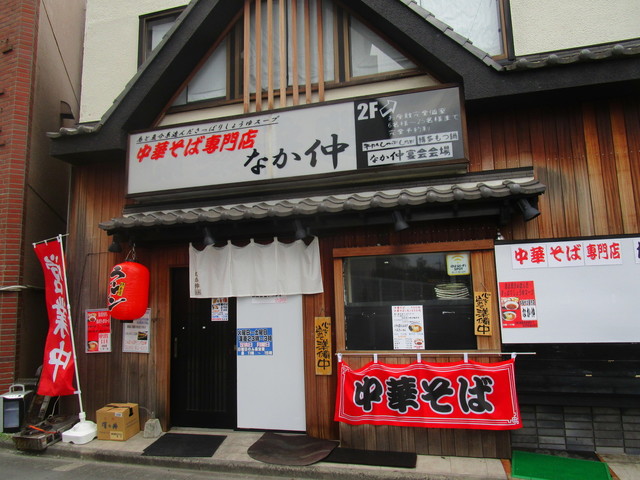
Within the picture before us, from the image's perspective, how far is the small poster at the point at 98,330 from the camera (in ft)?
25.7

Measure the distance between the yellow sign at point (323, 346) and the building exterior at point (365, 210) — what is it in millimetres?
32

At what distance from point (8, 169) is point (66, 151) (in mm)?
1610

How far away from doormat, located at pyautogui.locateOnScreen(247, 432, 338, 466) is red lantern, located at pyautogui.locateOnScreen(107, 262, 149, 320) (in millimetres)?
3033

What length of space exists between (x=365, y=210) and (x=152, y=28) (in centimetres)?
706

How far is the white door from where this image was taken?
22.8 feet

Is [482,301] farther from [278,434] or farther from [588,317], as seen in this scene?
[278,434]

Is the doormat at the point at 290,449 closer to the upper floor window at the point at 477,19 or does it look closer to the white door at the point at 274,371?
the white door at the point at 274,371

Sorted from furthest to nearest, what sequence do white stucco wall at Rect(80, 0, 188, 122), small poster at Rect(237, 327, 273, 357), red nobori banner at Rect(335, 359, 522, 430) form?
white stucco wall at Rect(80, 0, 188, 122) → small poster at Rect(237, 327, 273, 357) → red nobori banner at Rect(335, 359, 522, 430)

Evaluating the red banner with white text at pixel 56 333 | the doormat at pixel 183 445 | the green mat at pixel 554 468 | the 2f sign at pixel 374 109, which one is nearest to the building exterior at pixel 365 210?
the 2f sign at pixel 374 109

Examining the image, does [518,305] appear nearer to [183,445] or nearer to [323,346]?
[323,346]

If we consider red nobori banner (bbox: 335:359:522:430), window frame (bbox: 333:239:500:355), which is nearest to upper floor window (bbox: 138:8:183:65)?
window frame (bbox: 333:239:500:355)

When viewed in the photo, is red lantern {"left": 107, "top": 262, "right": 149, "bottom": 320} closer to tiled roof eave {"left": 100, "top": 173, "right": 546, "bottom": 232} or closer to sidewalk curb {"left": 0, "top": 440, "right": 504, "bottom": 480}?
tiled roof eave {"left": 100, "top": 173, "right": 546, "bottom": 232}

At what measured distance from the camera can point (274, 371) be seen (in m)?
7.09

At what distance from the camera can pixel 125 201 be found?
8180 mm
